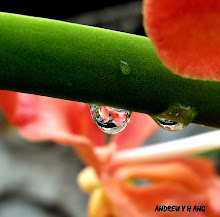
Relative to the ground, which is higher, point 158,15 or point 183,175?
point 183,175

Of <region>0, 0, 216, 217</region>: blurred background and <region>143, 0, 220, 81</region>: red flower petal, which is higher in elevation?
<region>0, 0, 216, 217</region>: blurred background

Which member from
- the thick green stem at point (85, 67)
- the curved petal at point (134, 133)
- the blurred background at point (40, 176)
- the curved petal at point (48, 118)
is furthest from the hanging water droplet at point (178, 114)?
the blurred background at point (40, 176)

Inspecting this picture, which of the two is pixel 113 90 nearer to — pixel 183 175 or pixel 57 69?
pixel 57 69

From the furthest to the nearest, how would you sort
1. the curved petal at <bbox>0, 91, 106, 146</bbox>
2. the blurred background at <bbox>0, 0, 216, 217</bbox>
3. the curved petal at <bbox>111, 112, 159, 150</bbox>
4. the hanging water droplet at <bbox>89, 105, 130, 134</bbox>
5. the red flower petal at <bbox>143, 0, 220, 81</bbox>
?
the blurred background at <bbox>0, 0, 216, 217</bbox>
the curved petal at <bbox>111, 112, 159, 150</bbox>
the curved petal at <bbox>0, 91, 106, 146</bbox>
the hanging water droplet at <bbox>89, 105, 130, 134</bbox>
the red flower petal at <bbox>143, 0, 220, 81</bbox>

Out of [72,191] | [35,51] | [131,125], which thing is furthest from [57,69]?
[72,191]

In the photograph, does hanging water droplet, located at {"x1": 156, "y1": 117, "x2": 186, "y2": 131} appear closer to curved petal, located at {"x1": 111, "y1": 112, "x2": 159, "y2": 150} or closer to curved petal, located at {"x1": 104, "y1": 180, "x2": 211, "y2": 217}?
curved petal, located at {"x1": 104, "y1": 180, "x2": 211, "y2": 217}

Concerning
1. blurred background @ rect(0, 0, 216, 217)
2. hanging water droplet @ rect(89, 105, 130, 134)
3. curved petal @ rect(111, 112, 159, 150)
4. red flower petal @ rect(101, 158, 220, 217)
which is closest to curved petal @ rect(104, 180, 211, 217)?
red flower petal @ rect(101, 158, 220, 217)

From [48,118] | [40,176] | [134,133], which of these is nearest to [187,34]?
[48,118]

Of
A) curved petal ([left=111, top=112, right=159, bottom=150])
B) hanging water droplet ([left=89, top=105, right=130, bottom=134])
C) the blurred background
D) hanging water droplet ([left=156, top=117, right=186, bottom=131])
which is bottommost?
hanging water droplet ([left=156, top=117, right=186, bottom=131])
